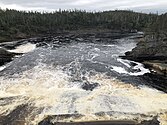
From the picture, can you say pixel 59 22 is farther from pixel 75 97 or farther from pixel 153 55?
pixel 75 97

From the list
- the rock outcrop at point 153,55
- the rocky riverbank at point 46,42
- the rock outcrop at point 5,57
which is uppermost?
the rock outcrop at point 153,55

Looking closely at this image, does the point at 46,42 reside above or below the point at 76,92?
below

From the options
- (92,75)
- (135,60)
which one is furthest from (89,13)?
(92,75)

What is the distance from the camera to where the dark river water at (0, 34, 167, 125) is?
24047mm

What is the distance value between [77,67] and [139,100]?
15.0m

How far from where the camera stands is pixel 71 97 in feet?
91.8

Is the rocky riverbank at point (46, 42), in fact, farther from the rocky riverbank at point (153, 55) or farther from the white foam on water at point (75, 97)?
the rocky riverbank at point (153, 55)

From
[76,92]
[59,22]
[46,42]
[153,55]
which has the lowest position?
[46,42]

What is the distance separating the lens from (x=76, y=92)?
29.5m

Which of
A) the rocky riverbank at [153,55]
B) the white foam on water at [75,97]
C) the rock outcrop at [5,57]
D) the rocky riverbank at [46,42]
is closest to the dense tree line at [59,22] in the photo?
the rocky riverbank at [46,42]

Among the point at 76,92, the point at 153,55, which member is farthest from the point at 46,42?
the point at 76,92

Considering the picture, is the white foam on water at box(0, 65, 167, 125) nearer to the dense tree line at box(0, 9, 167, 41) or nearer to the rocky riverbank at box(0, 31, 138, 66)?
the rocky riverbank at box(0, 31, 138, 66)

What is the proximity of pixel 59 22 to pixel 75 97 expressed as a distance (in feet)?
281

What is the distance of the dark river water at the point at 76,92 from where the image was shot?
24047mm
